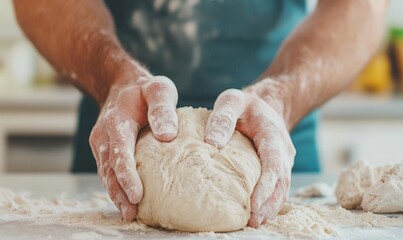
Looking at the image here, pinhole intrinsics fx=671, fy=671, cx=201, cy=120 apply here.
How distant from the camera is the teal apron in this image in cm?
166

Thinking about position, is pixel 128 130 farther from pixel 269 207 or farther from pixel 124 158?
pixel 269 207

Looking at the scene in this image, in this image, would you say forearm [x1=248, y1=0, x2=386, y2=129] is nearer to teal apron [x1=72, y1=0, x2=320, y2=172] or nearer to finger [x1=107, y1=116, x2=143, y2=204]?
teal apron [x1=72, y1=0, x2=320, y2=172]

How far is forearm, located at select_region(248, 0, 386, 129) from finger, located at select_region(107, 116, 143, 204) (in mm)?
288

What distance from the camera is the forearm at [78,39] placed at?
4.35ft

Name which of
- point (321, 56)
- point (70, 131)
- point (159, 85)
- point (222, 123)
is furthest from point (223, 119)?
point (70, 131)

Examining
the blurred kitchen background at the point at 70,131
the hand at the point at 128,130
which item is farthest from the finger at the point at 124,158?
the blurred kitchen background at the point at 70,131

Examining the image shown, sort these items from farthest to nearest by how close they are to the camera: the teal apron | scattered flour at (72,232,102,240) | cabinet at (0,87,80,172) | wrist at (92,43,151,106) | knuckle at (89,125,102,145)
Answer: cabinet at (0,87,80,172), the teal apron, wrist at (92,43,151,106), knuckle at (89,125,102,145), scattered flour at (72,232,102,240)

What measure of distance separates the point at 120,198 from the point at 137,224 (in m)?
0.05

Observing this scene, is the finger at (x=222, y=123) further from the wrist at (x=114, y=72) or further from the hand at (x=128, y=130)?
the wrist at (x=114, y=72)

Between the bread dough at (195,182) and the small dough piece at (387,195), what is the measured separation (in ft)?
0.82

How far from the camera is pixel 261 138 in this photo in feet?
3.30

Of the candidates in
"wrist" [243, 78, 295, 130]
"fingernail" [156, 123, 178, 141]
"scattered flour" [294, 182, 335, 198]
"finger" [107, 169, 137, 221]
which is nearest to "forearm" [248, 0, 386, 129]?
"wrist" [243, 78, 295, 130]

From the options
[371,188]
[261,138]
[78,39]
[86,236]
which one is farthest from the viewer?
[78,39]

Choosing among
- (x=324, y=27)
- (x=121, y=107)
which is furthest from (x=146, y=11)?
(x=121, y=107)
